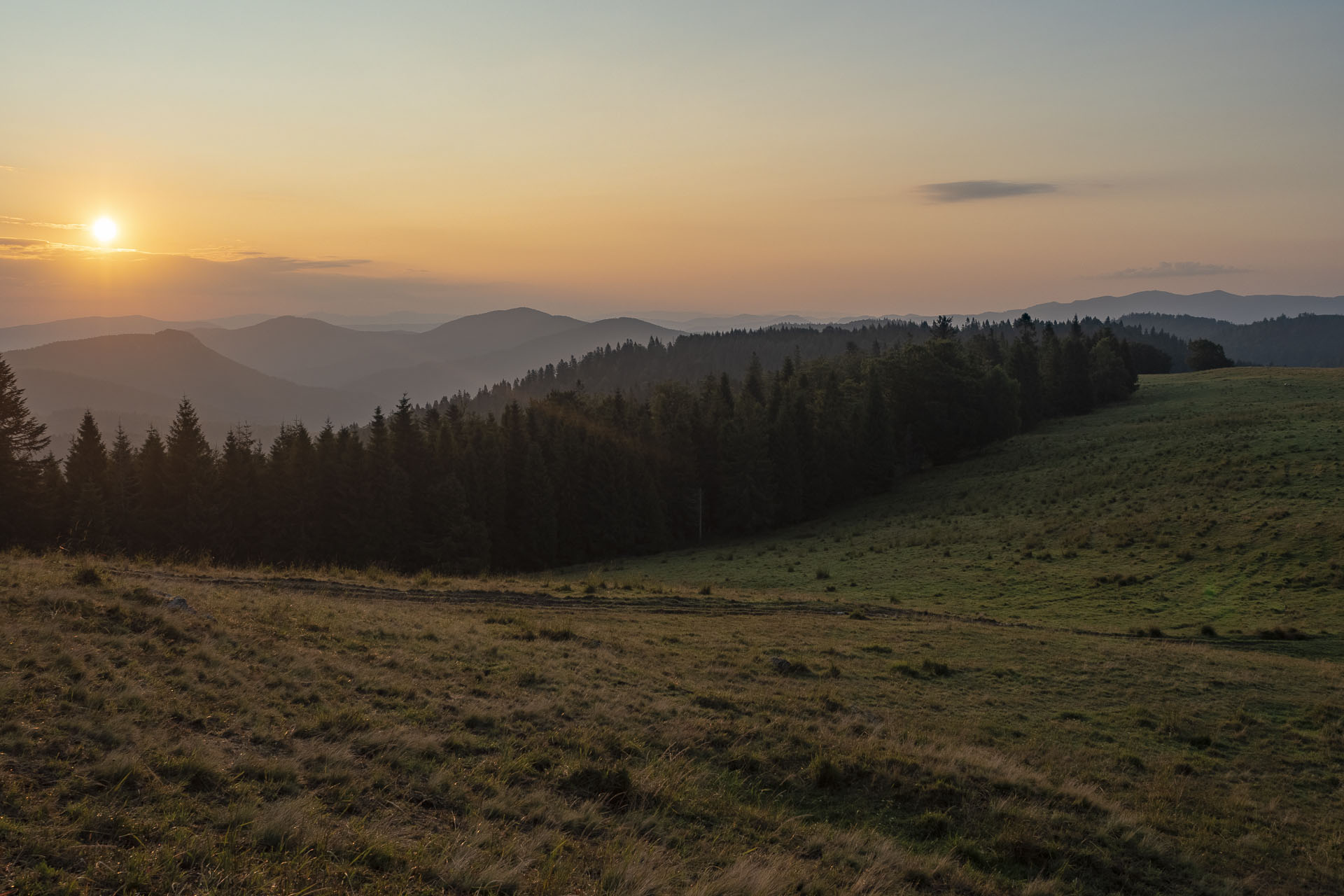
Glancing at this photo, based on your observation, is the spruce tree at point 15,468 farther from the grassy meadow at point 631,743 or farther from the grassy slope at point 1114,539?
the grassy slope at point 1114,539

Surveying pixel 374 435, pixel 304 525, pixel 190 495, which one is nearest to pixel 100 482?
pixel 190 495

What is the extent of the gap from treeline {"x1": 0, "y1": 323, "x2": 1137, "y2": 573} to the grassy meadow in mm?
24122

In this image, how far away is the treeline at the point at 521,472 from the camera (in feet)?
163

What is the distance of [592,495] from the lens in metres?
67.3

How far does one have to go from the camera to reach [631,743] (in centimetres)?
1088

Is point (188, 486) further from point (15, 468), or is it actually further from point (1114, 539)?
point (1114, 539)

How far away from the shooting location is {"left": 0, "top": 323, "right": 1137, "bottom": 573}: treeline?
163ft

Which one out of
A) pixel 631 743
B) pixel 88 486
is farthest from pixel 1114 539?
pixel 88 486

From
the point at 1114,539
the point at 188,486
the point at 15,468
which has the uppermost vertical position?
the point at 15,468

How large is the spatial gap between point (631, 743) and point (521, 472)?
183 ft

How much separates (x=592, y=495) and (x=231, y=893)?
6185cm

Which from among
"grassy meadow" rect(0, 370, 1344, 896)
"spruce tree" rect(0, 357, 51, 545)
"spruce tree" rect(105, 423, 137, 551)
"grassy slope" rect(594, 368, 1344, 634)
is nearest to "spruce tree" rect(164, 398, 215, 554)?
"spruce tree" rect(105, 423, 137, 551)

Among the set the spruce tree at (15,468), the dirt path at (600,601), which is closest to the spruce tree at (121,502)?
the spruce tree at (15,468)

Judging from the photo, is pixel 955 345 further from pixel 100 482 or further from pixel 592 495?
pixel 100 482
